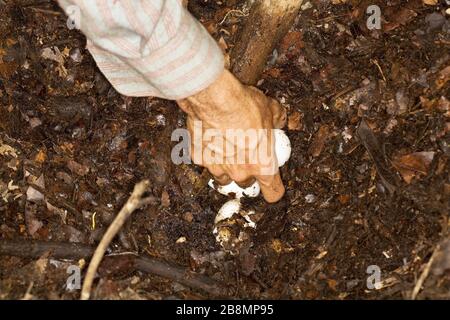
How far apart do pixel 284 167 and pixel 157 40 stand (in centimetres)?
103

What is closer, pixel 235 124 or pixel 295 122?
pixel 235 124

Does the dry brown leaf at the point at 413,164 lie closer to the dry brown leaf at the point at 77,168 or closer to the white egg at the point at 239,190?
the white egg at the point at 239,190

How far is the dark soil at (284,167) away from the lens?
2236mm

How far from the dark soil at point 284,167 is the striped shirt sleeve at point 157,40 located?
69 centimetres

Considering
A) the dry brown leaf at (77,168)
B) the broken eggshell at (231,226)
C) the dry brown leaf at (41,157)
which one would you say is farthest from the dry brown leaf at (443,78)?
the dry brown leaf at (41,157)

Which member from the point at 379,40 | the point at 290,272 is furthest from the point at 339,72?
the point at 290,272

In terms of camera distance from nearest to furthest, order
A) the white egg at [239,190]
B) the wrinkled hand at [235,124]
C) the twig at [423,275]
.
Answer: the twig at [423,275] → the wrinkled hand at [235,124] → the white egg at [239,190]

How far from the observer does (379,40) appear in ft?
8.41

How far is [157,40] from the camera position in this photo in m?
1.83

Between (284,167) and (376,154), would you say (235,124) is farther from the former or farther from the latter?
(376,154)

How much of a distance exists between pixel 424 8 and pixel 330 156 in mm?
855

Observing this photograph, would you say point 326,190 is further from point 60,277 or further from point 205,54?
point 60,277

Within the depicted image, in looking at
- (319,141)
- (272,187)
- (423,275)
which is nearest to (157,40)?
(272,187)

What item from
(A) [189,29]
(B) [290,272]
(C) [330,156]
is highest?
(A) [189,29]
